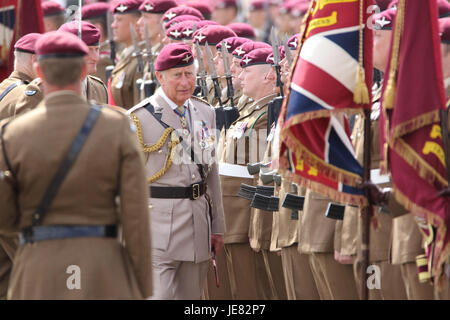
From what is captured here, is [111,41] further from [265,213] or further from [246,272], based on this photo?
[265,213]

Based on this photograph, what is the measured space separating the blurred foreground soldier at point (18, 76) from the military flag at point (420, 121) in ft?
11.0

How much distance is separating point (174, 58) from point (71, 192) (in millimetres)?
2751

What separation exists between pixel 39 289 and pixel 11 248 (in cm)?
277

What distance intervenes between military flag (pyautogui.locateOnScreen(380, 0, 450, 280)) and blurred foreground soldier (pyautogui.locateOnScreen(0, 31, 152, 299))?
170 cm

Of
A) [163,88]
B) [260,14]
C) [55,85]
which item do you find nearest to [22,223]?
[55,85]

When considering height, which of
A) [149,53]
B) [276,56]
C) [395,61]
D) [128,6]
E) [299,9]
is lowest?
[299,9]

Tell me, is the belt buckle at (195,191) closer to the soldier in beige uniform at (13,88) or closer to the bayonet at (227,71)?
the soldier in beige uniform at (13,88)

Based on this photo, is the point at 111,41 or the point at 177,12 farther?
the point at 111,41

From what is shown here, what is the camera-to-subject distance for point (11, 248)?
27.0ft

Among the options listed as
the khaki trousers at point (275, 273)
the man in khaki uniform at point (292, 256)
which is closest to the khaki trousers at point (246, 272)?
the khaki trousers at point (275, 273)

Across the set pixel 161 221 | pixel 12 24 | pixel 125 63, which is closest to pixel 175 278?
pixel 161 221

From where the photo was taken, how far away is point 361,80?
6.66m

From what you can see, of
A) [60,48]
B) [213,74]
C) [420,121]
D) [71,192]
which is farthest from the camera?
[213,74]

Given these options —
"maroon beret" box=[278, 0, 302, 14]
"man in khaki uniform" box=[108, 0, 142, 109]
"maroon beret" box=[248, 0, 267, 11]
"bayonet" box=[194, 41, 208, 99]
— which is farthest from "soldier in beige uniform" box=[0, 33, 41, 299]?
"maroon beret" box=[248, 0, 267, 11]
